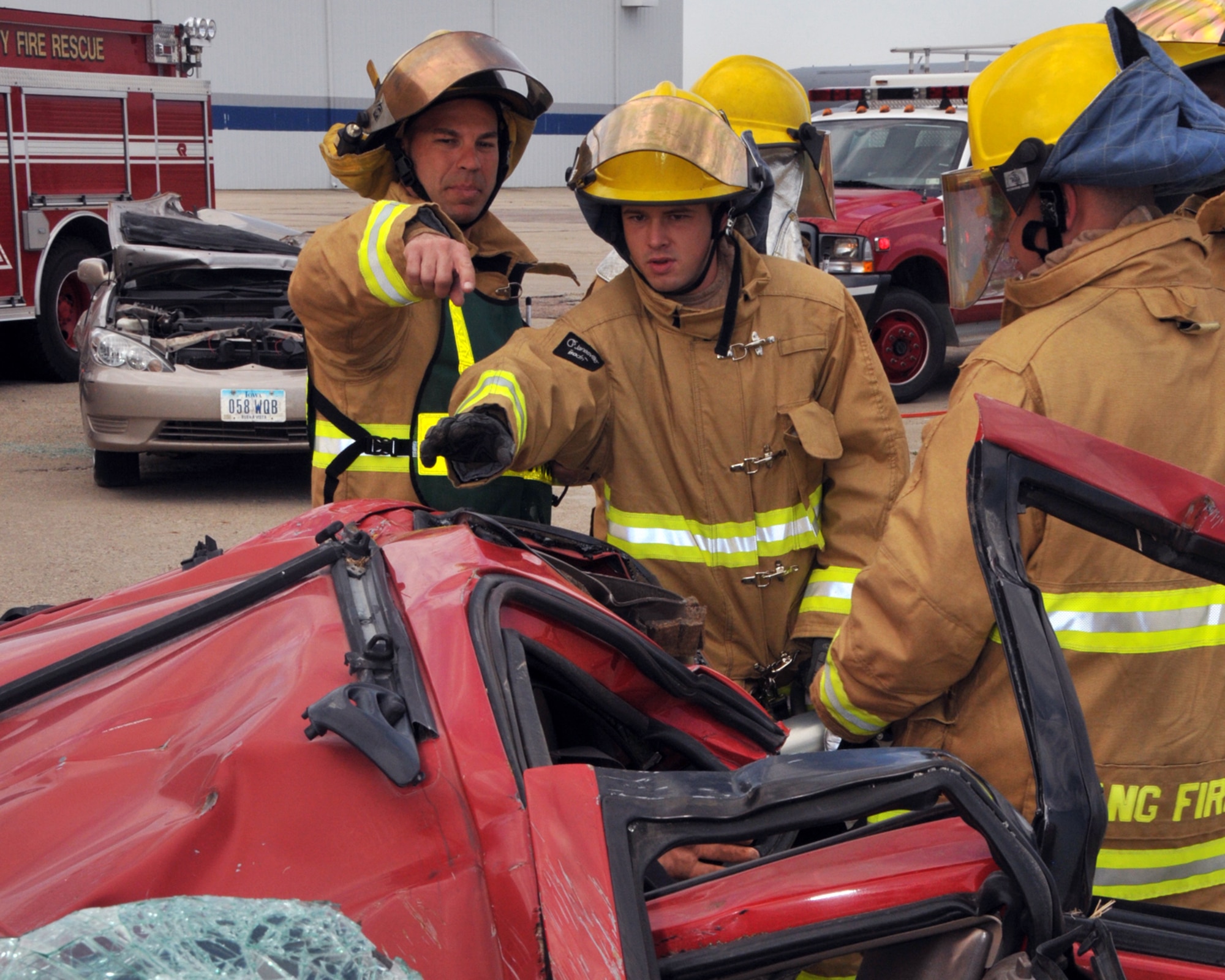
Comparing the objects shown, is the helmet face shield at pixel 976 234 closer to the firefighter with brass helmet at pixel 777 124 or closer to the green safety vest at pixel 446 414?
the green safety vest at pixel 446 414

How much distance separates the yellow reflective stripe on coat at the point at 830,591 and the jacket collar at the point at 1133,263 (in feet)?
2.91

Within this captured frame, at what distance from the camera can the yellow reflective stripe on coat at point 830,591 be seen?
106 inches

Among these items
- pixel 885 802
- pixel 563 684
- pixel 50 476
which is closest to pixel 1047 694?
pixel 885 802

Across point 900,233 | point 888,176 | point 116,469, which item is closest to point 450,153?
point 116,469

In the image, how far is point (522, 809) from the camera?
54.2 inches

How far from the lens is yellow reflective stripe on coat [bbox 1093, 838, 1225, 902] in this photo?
74.5 inches

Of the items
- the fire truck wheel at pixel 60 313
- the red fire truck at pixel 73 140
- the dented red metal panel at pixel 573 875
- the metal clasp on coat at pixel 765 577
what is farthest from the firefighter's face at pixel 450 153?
the fire truck wheel at pixel 60 313

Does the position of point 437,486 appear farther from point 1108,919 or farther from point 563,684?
point 1108,919

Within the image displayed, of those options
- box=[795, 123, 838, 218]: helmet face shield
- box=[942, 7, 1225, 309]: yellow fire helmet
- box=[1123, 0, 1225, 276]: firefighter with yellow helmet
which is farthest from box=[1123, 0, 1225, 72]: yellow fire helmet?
box=[942, 7, 1225, 309]: yellow fire helmet

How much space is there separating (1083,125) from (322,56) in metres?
35.3

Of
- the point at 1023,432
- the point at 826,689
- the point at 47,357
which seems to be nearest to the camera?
the point at 1023,432

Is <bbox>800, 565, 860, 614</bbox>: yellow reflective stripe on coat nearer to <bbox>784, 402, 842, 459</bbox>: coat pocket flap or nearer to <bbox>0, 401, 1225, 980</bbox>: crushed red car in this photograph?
<bbox>784, 402, 842, 459</bbox>: coat pocket flap

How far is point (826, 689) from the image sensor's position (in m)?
2.14

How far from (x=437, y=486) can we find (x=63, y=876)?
1625mm
